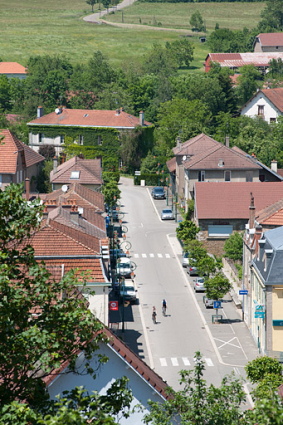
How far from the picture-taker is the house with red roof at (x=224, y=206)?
70.1 metres

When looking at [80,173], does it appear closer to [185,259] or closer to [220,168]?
[220,168]

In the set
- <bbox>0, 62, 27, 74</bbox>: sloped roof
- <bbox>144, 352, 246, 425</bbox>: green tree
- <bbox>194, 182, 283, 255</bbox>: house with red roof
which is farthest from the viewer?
<bbox>0, 62, 27, 74</bbox>: sloped roof

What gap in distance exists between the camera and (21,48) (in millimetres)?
188875

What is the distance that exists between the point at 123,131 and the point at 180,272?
157 feet

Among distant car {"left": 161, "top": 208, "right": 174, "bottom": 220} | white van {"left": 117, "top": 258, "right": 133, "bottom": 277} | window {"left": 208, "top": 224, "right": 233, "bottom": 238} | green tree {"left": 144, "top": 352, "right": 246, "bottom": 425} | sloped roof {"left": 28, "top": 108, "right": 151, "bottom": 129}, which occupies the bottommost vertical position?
distant car {"left": 161, "top": 208, "right": 174, "bottom": 220}

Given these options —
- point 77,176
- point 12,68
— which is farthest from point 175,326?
point 12,68

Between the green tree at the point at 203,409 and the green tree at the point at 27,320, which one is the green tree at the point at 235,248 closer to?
the green tree at the point at 203,409

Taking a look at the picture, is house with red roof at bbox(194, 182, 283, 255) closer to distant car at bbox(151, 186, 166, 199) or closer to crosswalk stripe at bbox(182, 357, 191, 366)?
distant car at bbox(151, 186, 166, 199)

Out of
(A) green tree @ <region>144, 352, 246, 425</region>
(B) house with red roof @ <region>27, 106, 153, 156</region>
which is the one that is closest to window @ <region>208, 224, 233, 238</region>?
(B) house with red roof @ <region>27, 106, 153, 156</region>

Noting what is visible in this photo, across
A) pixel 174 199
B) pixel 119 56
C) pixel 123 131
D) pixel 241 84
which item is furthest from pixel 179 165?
pixel 119 56

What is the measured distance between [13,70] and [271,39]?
2053 inches

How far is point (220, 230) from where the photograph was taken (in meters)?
70.5

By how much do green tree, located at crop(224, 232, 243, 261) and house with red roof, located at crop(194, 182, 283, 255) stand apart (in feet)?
14.5

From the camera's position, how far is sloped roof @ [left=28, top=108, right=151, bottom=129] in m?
112
